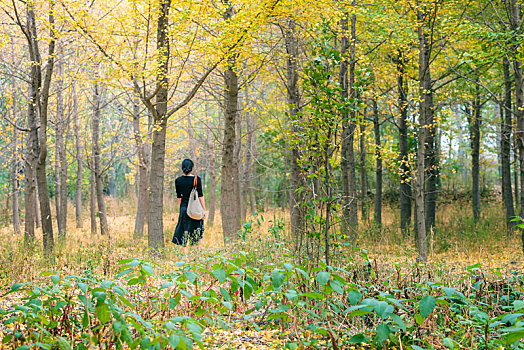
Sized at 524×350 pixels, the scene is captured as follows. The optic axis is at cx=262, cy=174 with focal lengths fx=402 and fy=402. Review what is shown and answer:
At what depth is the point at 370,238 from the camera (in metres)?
9.76

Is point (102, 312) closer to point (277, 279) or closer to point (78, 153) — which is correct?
point (277, 279)

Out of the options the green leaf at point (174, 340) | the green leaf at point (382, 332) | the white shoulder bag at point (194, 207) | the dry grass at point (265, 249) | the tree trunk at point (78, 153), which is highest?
the tree trunk at point (78, 153)

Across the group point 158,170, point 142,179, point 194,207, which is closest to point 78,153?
point 142,179

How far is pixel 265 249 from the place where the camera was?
534cm

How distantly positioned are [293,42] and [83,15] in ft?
13.7

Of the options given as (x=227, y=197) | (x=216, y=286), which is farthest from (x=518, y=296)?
(x=227, y=197)

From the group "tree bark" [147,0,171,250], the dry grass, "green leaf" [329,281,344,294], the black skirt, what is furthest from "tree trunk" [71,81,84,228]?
"green leaf" [329,281,344,294]

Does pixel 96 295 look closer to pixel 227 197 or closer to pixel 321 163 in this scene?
pixel 321 163

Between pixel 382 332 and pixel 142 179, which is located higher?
pixel 142 179

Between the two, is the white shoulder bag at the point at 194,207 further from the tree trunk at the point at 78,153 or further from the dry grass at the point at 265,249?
the tree trunk at the point at 78,153

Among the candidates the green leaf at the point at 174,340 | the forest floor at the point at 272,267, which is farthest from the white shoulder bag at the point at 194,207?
the green leaf at the point at 174,340

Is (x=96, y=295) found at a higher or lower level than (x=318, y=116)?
lower

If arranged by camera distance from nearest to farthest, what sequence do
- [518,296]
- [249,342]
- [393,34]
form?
[249,342], [518,296], [393,34]

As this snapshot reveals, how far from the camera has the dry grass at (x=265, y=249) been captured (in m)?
5.04
